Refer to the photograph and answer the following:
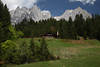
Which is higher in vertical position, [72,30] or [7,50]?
[72,30]

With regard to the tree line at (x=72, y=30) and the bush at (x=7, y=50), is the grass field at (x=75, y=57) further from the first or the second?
the tree line at (x=72, y=30)

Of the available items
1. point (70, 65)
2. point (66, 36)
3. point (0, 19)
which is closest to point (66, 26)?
point (66, 36)

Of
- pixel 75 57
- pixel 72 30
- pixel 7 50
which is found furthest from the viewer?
pixel 72 30

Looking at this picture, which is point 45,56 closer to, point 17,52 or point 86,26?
point 17,52

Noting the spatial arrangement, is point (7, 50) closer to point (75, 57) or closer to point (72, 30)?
point (75, 57)

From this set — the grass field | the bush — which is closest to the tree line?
the grass field

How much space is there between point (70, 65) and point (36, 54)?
9913 mm

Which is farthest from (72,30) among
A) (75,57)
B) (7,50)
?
(7,50)

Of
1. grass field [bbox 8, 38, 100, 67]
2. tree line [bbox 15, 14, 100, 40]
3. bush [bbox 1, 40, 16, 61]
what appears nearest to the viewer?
grass field [bbox 8, 38, 100, 67]

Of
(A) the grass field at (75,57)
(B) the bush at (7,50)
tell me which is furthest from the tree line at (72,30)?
(B) the bush at (7,50)

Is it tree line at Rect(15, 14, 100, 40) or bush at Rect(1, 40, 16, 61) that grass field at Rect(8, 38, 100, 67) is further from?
tree line at Rect(15, 14, 100, 40)

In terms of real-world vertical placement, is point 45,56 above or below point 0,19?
below

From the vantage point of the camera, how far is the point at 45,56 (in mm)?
24859

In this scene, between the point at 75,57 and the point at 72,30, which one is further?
the point at 72,30
